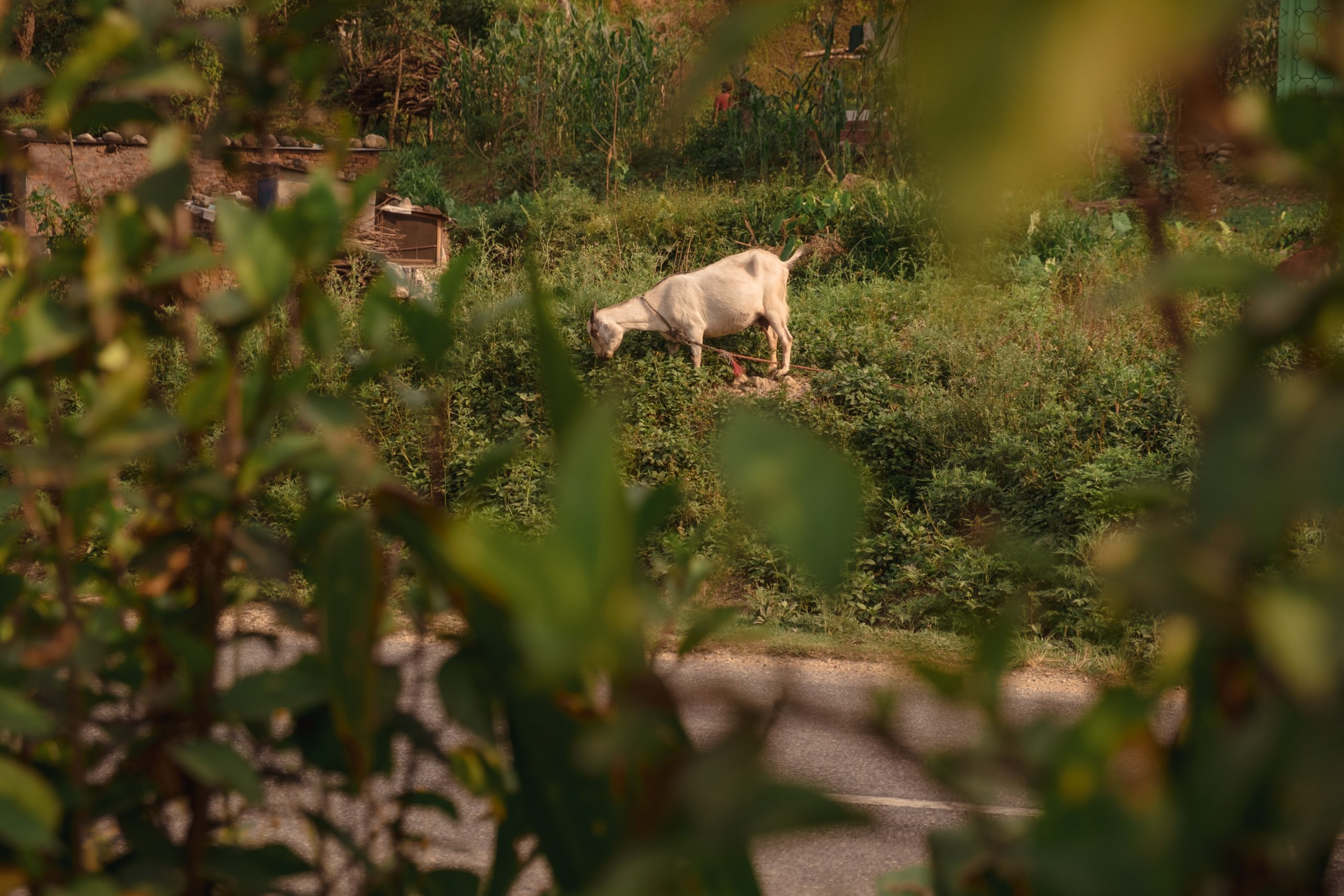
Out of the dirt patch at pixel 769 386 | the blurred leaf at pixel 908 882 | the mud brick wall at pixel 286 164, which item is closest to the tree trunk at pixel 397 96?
the mud brick wall at pixel 286 164

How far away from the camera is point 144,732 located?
1.68ft

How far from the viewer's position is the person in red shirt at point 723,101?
961 cm

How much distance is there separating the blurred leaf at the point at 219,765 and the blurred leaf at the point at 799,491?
0.82 ft

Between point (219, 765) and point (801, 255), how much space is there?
266 inches

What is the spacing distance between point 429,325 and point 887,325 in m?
6.38

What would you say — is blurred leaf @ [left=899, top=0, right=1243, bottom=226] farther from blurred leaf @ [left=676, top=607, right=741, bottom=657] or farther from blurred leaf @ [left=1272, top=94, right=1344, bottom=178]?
blurred leaf @ [left=676, top=607, right=741, bottom=657]

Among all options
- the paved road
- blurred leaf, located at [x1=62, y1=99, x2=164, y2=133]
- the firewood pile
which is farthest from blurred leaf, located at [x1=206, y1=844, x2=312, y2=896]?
the firewood pile

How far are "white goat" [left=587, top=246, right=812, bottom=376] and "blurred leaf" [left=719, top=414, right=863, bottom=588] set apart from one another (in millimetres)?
6078

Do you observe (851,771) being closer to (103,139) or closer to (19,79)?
(19,79)

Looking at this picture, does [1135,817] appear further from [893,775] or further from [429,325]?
[893,775]

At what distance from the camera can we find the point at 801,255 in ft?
22.8

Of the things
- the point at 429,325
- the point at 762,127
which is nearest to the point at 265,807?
the point at 429,325

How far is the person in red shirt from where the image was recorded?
961 cm

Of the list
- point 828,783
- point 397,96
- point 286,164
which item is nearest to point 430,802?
point 828,783
